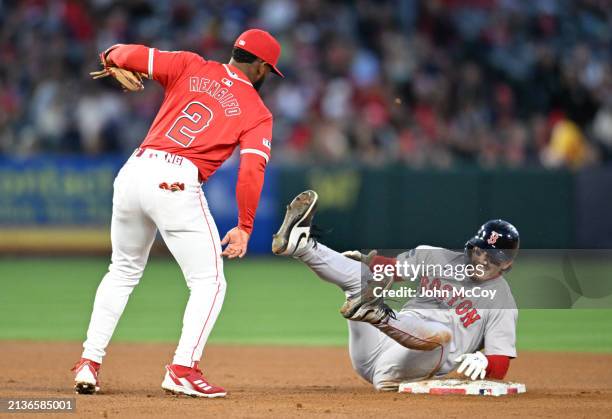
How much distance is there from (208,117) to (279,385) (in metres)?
1.92

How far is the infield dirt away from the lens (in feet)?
19.3

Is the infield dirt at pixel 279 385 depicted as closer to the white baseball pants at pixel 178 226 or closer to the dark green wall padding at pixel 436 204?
the white baseball pants at pixel 178 226

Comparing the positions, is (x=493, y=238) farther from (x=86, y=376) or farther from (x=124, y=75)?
(x=86, y=376)

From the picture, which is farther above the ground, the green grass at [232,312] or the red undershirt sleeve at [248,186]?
the red undershirt sleeve at [248,186]

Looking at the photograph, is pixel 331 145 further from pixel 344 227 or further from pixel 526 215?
pixel 526 215

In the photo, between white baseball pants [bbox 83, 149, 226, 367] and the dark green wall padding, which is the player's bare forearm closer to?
white baseball pants [bbox 83, 149, 226, 367]

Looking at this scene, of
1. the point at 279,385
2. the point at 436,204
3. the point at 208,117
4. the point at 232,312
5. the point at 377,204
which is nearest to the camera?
the point at 208,117

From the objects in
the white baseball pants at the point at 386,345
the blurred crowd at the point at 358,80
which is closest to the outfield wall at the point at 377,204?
the blurred crowd at the point at 358,80

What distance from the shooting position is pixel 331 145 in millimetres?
17312

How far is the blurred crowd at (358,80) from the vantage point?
17.2 meters

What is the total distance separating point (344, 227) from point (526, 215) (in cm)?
268

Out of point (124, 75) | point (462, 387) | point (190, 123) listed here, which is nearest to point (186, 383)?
point (190, 123)

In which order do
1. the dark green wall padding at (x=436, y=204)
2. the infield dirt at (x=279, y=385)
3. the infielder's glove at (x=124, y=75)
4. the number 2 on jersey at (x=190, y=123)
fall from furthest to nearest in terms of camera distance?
1. the dark green wall padding at (x=436, y=204)
2. the infielder's glove at (x=124, y=75)
3. the number 2 on jersey at (x=190, y=123)
4. the infield dirt at (x=279, y=385)

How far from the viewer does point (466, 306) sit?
6.60 meters
